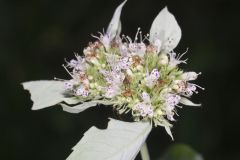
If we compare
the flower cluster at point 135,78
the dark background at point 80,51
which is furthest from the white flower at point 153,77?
the dark background at point 80,51

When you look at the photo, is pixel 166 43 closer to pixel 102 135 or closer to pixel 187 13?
pixel 102 135

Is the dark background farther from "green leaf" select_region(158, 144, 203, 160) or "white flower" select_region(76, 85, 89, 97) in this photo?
"white flower" select_region(76, 85, 89, 97)

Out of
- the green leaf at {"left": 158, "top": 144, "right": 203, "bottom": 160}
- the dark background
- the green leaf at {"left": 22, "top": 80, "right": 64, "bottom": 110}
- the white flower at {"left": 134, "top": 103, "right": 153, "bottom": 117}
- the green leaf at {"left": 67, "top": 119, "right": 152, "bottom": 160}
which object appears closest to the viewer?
the green leaf at {"left": 67, "top": 119, "right": 152, "bottom": 160}

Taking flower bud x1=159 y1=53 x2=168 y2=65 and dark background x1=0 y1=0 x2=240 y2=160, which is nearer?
flower bud x1=159 y1=53 x2=168 y2=65

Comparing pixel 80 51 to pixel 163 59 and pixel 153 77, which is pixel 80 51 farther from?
pixel 153 77

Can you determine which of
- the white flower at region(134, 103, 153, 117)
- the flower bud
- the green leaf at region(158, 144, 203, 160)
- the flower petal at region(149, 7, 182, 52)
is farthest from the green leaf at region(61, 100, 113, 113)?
the green leaf at region(158, 144, 203, 160)

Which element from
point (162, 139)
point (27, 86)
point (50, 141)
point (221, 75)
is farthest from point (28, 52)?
point (27, 86)
